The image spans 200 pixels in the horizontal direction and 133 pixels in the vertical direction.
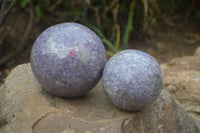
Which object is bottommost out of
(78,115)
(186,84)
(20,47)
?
(20,47)

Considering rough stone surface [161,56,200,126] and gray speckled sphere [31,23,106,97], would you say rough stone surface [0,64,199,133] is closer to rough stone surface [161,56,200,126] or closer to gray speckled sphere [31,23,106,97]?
gray speckled sphere [31,23,106,97]

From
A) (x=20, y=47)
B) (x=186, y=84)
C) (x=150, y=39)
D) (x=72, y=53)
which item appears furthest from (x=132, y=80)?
(x=150, y=39)

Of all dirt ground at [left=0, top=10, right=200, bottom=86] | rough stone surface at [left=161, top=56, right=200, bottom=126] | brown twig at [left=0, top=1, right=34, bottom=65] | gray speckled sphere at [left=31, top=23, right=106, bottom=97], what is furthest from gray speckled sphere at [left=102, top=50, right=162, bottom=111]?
dirt ground at [left=0, top=10, right=200, bottom=86]

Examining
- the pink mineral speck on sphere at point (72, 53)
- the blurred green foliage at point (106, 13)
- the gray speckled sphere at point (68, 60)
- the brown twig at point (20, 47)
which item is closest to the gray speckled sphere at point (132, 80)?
the gray speckled sphere at point (68, 60)

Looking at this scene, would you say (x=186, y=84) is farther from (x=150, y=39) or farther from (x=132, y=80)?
(x=150, y=39)

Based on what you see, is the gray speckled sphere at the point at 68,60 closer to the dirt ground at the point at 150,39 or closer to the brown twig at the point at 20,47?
the brown twig at the point at 20,47

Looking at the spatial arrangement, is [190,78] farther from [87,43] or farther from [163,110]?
[87,43]
